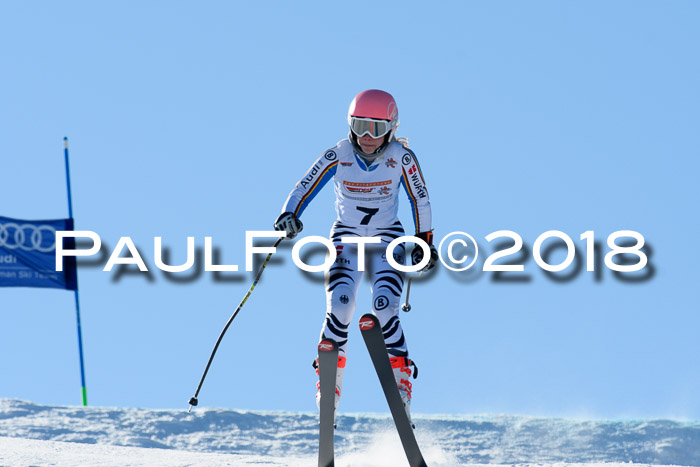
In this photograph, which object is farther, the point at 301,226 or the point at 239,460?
the point at 239,460

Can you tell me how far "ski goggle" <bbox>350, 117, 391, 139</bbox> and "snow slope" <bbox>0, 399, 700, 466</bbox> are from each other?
8675 mm

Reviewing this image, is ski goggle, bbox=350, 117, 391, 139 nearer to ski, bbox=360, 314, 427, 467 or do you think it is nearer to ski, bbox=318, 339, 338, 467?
ski, bbox=360, 314, 427, 467

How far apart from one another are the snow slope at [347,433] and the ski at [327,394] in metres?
8.35

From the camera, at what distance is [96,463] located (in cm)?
753

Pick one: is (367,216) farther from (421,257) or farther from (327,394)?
(327,394)

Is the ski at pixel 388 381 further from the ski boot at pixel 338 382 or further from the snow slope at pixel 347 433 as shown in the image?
the snow slope at pixel 347 433

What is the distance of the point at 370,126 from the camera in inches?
302

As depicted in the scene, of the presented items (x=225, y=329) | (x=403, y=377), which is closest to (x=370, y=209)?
(x=403, y=377)

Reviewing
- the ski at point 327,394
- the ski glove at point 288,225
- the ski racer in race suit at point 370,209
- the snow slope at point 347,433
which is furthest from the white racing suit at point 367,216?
the snow slope at point 347,433

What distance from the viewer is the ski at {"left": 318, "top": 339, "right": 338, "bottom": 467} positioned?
7.09 m

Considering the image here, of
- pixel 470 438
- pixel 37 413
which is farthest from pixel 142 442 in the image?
pixel 470 438

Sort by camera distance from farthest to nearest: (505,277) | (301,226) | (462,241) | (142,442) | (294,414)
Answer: (294,414)
(142,442)
(505,277)
(462,241)
(301,226)

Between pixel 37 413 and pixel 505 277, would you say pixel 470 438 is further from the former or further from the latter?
pixel 505 277

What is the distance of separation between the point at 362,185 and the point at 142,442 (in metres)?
10.2
